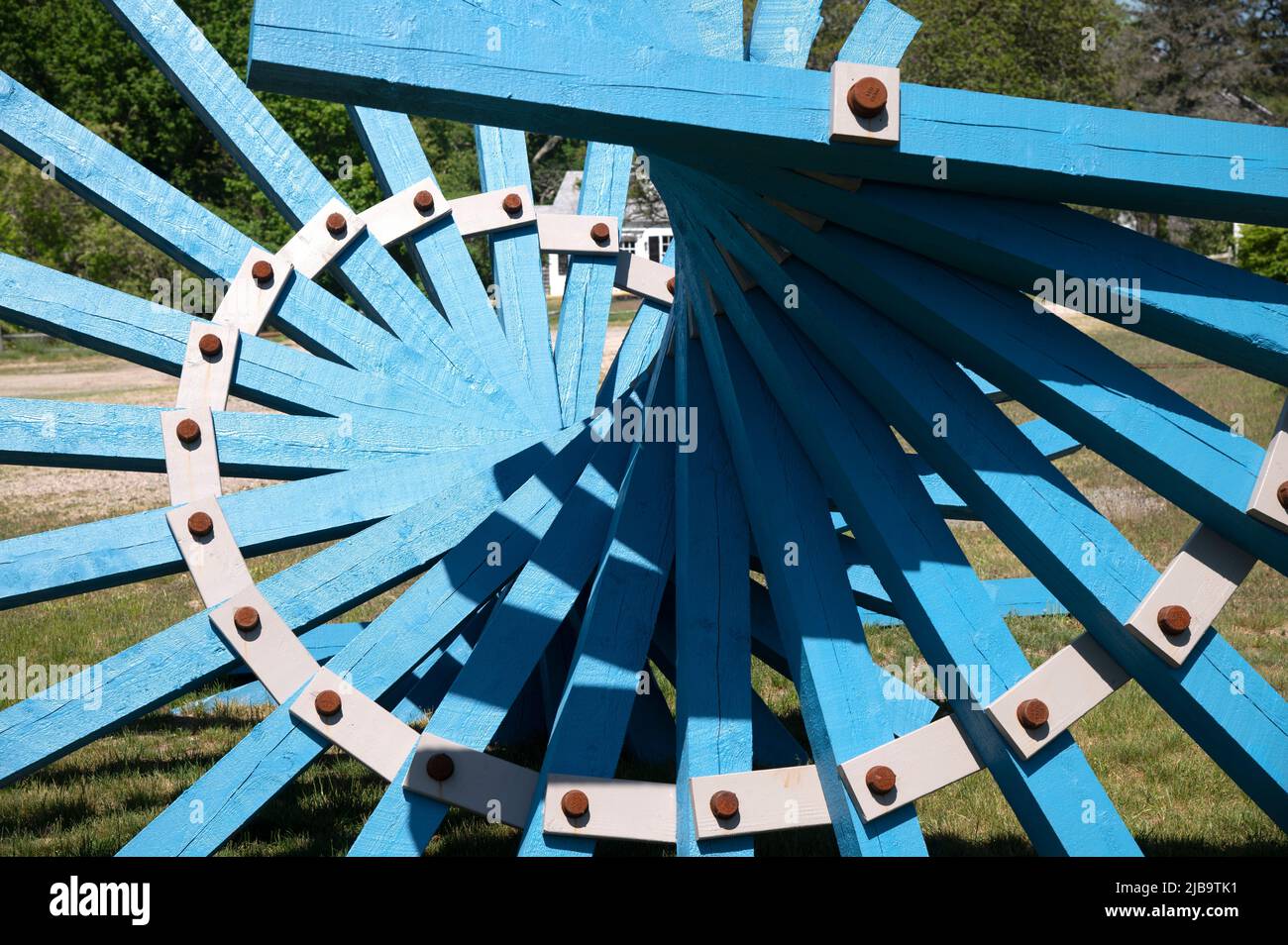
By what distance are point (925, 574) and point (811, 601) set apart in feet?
1.17

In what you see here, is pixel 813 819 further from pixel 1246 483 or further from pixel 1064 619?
pixel 1064 619

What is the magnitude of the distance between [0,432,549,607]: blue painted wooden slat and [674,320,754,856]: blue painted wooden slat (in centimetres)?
103

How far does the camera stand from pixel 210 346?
4.65 meters

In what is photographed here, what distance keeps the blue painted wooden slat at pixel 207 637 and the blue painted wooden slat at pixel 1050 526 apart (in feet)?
5.29

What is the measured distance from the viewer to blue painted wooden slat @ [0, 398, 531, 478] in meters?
4.16

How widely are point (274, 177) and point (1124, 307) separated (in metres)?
3.44

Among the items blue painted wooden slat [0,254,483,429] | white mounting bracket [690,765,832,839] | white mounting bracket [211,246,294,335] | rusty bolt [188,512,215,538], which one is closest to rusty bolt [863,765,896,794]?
white mounting bracket [690,765,832,839]

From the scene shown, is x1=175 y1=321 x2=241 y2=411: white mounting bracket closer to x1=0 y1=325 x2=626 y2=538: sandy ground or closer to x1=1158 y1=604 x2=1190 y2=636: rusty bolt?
x1=1158 y1=604 x2=1190 y2=636: rusty bolt

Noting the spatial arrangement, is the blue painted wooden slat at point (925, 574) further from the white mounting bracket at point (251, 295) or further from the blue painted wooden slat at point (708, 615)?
the white mounting bracket at point (251, 295)

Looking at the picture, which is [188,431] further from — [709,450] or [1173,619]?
[1173,619]

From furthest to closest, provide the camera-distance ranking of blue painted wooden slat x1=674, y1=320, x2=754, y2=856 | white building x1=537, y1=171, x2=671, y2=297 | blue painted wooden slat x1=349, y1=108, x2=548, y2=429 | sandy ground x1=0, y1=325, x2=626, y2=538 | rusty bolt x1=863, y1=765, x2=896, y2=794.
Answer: white building x1=537, y1=171, x2=671, y2=297 < sandy ground x1=0, y1=325, x2=626, y2=538 < blue painted wooden slat x1=349, y1=108, x2=548, y2=429 < blue painted wooden slat x1=674, y1=320, x2=754, y2=856 < rusty bolt x1=863, y1=765, x2=896, y2=794

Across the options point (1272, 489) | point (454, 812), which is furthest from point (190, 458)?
point (1272, 489)

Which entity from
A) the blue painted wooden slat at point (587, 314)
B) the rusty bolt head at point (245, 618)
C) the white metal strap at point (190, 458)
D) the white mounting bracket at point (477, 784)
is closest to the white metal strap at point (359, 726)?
the white mounting bracket at point (477, 784)
